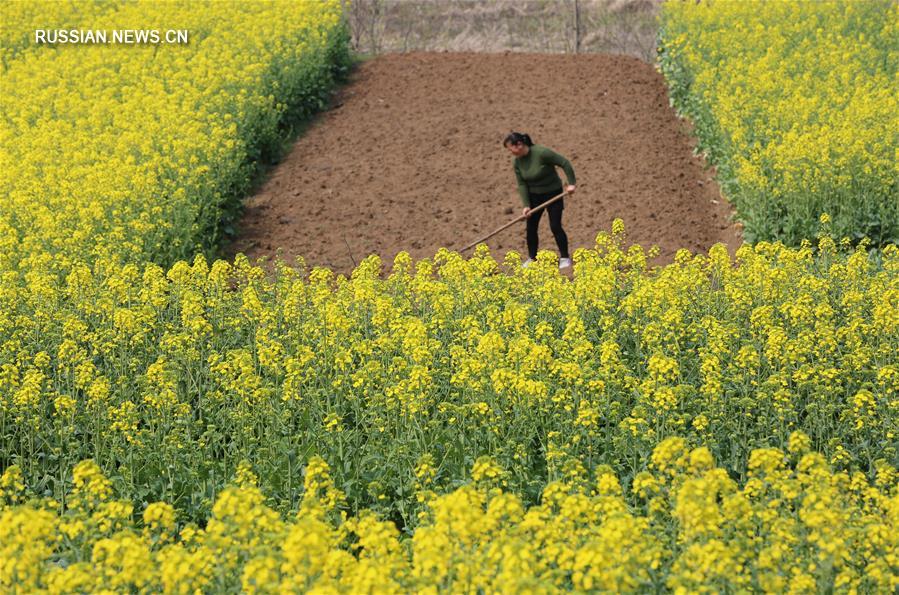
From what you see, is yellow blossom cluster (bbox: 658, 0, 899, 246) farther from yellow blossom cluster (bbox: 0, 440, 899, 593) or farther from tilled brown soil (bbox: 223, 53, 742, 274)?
yellow blossom cluster (bbox: 0, 440, 899, 593)

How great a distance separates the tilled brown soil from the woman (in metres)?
1.49

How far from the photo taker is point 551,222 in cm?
1527

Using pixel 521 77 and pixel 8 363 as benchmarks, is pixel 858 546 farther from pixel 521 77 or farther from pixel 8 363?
pixel 521 77

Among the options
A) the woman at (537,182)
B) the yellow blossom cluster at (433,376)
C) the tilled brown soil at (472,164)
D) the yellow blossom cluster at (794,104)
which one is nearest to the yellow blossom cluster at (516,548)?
the yellow blossom cluster at (433,376)

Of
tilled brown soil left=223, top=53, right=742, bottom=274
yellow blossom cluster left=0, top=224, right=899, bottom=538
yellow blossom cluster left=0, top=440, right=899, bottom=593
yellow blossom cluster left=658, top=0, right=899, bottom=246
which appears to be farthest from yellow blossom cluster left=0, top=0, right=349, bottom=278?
yellow blossom cluster left=658, top=0, right=899, bottom=246

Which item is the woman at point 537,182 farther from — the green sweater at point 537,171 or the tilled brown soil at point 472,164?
the tilled brown soil at point 472,164

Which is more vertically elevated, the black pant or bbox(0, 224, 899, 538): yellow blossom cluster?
the black pant

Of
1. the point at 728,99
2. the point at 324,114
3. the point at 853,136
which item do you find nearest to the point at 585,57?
the point at 324,114

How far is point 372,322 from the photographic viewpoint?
11.7m

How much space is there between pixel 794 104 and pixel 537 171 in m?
5.17

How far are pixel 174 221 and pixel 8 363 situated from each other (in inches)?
203

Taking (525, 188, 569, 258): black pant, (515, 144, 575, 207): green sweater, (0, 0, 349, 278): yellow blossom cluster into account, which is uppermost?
(0, 0, 349, 278): yellow blossom cluster

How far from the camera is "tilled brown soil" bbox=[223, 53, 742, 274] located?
57.1 feet

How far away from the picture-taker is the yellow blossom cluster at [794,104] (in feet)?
51.3
